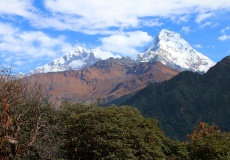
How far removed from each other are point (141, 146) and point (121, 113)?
5503mm

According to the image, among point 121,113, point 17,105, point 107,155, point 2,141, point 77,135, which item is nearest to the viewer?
point 2,141

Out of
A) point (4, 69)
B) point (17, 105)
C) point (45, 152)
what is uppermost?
point (4, 69)

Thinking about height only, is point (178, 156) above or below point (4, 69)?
below

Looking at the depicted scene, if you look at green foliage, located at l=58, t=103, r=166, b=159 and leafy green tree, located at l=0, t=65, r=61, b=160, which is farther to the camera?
green foliage, located at l=58, t=103, r=166, b=159

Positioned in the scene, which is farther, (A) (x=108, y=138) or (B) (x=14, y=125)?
(A) (x=108, y=138)

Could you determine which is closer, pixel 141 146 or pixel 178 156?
pixel 141 146

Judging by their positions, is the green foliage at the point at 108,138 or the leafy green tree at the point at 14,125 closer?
the leafy green tree at the point at 14,125

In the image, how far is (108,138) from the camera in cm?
3512

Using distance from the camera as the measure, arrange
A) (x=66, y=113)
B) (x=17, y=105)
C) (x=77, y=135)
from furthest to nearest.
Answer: (x=66, y=113), (x=77, y=135), (x=17, y=105)

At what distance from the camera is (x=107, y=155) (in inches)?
1339

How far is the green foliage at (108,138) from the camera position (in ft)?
112

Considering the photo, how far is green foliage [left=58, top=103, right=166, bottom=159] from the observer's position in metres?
34.1

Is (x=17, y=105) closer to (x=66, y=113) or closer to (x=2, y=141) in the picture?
(x=2, y=141)

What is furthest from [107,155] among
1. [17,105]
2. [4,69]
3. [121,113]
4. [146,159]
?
[4,69]
